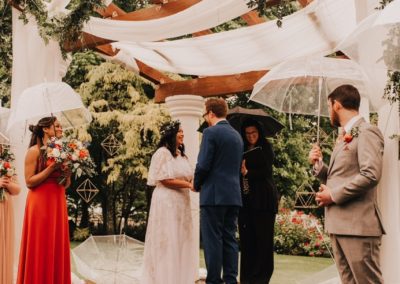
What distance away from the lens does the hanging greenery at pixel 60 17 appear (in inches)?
177

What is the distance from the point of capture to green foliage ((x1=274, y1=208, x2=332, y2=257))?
35.6 feet

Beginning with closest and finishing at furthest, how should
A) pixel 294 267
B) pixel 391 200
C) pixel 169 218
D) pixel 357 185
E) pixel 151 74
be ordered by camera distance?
A: pixel 357 185 < pixel 391 200 < pixel 169 218 < pixel 151 74 < pixel 294 267

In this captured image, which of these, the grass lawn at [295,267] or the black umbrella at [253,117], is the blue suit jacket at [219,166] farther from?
the grass lawn at [295,267]

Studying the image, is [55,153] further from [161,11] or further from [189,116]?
[189,116]

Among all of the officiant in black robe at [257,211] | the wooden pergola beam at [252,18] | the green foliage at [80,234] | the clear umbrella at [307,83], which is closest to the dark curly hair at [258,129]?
the officiant in black robe at [257,211]

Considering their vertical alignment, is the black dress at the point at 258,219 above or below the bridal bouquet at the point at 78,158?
below

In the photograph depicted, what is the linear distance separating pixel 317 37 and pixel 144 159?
22.0ft

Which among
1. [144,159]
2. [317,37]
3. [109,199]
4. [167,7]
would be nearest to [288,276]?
[317,37]

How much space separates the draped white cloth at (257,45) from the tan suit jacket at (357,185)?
273 cm

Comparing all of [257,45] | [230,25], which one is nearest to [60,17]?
[257,45]

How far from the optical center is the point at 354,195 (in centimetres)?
289

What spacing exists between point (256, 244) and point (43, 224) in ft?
6.69

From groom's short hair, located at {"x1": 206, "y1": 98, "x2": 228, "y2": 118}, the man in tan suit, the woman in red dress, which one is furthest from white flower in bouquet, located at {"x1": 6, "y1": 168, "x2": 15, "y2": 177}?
the man in tan suit

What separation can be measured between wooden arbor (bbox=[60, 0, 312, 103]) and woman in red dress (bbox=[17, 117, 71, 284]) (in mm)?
1541
